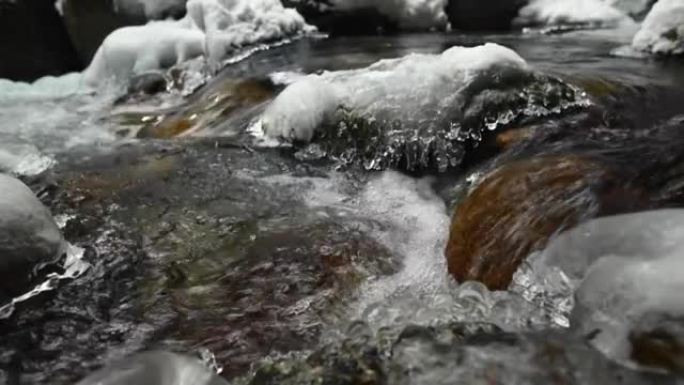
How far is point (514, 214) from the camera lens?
2.72 m

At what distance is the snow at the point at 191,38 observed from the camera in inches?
359

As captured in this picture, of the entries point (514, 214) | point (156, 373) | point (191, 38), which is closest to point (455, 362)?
point (156, 373)

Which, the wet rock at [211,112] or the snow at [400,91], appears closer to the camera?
the snow at [400,91]

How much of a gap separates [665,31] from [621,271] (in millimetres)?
6508

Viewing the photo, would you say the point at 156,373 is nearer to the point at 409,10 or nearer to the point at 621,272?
the point at 621,272

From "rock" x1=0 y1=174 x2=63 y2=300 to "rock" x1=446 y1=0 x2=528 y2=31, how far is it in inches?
437

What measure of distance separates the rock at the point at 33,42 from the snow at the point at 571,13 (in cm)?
954

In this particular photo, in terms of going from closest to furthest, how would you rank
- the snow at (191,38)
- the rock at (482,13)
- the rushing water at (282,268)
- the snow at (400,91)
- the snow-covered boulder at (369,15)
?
the rushing water at (282,268) → the snow at (400,91) → the snow at (191,38) → the snow-covered boulder at (369,15) → the rock at (482,13)

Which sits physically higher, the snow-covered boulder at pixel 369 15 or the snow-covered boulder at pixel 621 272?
the snow-covered boulder at pixel 369 15

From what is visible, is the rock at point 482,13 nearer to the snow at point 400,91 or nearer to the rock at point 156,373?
the snow at point 400,91

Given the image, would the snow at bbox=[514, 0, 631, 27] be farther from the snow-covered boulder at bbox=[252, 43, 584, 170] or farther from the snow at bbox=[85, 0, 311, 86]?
the snow-covered boulder at bbox=[252, 43, 584, 170]

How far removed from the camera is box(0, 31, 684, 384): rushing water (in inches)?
74.6

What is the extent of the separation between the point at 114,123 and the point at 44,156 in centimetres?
169

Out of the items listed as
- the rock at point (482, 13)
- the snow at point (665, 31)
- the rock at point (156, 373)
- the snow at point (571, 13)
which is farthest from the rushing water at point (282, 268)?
the rock at point (482, 13)
